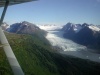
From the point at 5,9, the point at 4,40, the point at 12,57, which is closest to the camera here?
the point at 12,57

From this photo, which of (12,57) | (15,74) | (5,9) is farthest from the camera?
(5,9)

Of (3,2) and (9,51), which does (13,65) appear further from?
(3,2)

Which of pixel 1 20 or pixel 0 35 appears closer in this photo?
pixel 0 35

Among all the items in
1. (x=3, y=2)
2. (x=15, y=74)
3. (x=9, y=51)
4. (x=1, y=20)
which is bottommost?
(x=15, y=74)

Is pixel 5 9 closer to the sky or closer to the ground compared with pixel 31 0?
closer to the ground

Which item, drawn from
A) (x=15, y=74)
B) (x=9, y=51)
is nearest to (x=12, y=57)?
(x=9, y=51)

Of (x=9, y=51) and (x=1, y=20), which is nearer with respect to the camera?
(x=9, y=51)

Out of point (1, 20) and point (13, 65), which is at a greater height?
point (1, 20)

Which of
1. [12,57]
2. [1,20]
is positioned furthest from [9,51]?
[1,20]

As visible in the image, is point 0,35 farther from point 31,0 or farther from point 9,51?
point 31,0

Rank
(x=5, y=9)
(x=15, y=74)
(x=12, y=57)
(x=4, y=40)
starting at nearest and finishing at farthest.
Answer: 1. (x=15, y=74)
2. (x=12, y=57)
3. (x=4, y=40)
4. (x=5, y=9)
